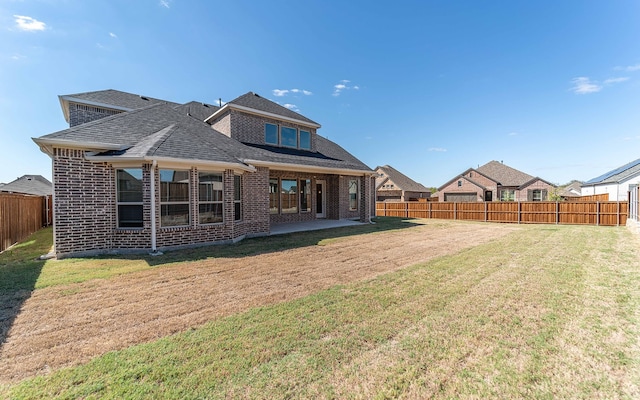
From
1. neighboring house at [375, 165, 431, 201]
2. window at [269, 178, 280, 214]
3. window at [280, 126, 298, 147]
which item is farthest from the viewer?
neighboring house at [375, 165, 431, 201]

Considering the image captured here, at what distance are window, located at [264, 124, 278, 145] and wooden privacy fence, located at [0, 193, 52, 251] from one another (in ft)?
32.3

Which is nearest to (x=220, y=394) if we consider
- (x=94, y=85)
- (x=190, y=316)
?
(x=190, y=316)

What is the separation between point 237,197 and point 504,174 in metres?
45.9

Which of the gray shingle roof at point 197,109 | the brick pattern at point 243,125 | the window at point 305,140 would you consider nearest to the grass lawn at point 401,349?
the brick pattern at point 243,125

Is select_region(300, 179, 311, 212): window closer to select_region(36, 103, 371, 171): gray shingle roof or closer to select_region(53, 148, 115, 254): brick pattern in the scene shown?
select_region(36, 103, 371, 171): gray shingle roof

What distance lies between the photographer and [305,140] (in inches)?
604

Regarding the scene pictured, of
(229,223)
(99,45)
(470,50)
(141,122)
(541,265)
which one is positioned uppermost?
(470,50)

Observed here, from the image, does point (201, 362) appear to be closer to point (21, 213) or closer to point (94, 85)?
point (21, 213)

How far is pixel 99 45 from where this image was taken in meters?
10.6

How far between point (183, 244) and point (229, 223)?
161cm

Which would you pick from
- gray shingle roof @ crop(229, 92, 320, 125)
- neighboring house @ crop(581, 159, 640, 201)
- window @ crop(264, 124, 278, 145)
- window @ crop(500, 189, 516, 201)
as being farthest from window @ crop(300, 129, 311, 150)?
window @ crop(500, 189, 516, 201)

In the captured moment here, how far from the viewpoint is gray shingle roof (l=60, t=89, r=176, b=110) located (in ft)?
42.9

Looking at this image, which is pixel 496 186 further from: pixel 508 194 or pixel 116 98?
pixel 116 98

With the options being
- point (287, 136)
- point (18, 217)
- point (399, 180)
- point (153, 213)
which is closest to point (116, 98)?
point (18, 217)
